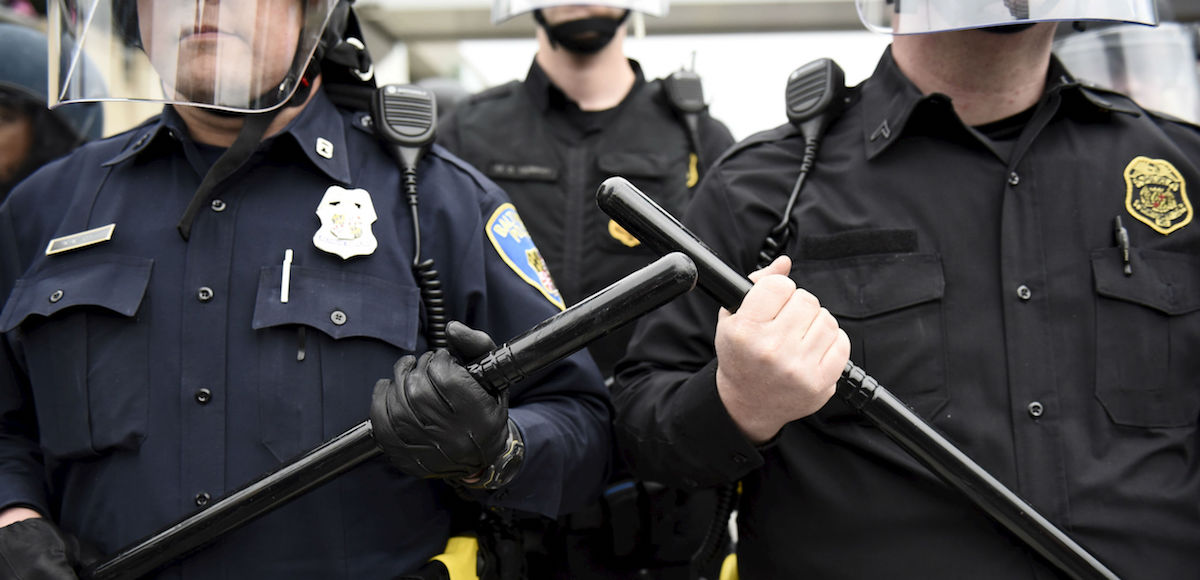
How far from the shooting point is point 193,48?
186 centimetres

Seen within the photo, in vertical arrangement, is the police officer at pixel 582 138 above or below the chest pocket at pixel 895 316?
below

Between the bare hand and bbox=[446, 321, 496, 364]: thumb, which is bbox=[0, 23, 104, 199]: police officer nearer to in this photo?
bbox=[446, 321, 496, 364]: thumb

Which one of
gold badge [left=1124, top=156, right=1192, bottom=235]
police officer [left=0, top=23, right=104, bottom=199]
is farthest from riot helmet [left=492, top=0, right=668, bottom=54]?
gold badge [left=1124, top=156, right=1192, bottom=235]

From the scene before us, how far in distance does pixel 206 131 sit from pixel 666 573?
67.1 inches

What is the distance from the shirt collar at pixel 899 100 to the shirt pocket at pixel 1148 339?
0.31 metres

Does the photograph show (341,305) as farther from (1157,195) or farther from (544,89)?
(544,89)

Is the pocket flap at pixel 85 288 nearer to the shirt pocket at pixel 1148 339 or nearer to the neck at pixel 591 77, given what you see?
the shirt pocket at pixel 1148 339

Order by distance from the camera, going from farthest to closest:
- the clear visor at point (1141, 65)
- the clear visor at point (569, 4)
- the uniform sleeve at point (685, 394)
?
the clear visor at point (1141, 65)
the clear visor at point (569, 4)
the uniform sleeve at point (685, 394)

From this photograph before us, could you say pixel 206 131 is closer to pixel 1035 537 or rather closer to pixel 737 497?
pixel 737 497

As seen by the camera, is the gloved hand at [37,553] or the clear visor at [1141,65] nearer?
the gloved hand at [37,553]

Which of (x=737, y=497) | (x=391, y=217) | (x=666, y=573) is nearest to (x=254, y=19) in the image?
(x=391, y=217)

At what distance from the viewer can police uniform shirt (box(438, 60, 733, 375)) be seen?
3113 millimetres

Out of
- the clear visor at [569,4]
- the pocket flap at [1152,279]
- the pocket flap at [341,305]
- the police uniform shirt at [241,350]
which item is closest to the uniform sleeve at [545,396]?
the police uniform shirt at [241,350]

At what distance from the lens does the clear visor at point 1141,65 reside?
3775mm
